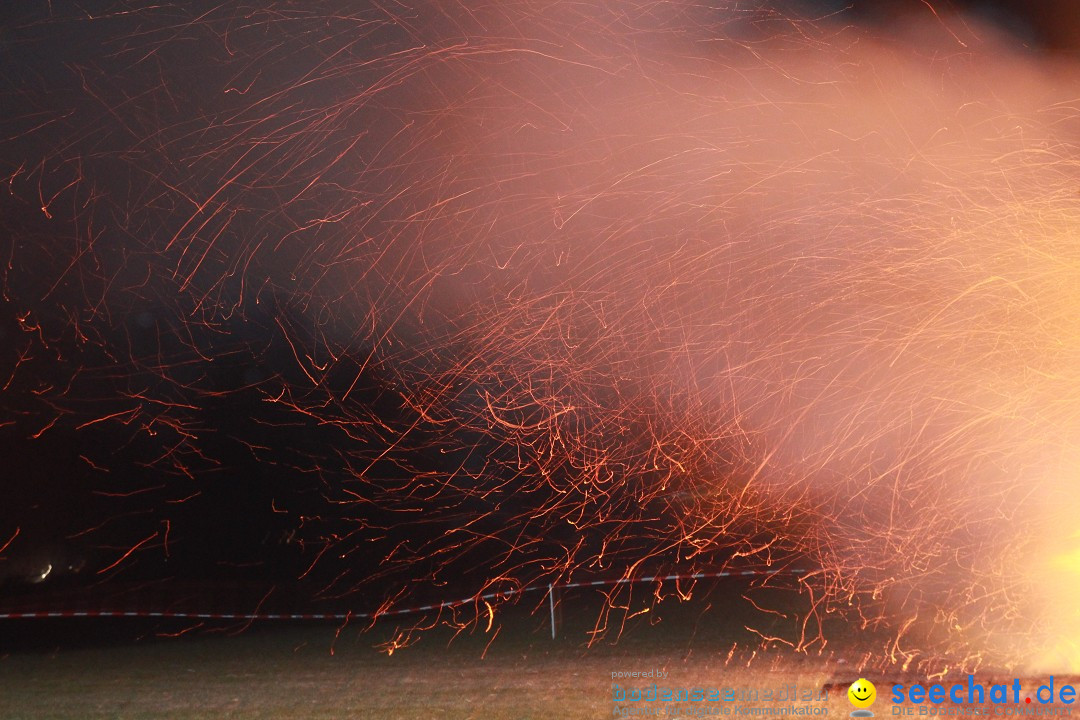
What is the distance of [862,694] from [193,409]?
771 centimetres

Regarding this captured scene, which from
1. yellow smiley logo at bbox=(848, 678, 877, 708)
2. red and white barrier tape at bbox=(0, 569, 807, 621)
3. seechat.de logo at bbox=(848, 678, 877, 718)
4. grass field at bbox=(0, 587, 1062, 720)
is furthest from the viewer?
red and white barrier tape at bbox=(0, 569, 807, 621)

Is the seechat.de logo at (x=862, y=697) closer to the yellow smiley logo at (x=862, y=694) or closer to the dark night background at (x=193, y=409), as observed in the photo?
the yellow smiley logo at (x=862, y=694)

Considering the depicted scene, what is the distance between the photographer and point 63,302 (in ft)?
29.4

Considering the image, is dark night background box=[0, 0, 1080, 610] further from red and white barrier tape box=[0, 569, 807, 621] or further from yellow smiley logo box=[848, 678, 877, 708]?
yellow smiley logo box=[848, 678, 877, 708]

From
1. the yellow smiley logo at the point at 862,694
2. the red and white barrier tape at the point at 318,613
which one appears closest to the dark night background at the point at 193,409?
the red and white barrier tape at the point at 318,613

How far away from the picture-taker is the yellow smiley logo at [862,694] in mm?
4230

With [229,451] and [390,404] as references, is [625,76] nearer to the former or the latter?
[390,404]

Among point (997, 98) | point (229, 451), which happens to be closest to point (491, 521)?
point (229, 451)

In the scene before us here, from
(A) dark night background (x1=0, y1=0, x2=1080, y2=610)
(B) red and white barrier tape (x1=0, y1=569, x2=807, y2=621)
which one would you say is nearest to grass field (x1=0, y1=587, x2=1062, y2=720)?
(B) red and white barrier tape (x1=0, y1=569, x2=807, y2=621)

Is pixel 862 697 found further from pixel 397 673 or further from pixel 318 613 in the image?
pixel 318 613

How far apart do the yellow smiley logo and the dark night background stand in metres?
4.30

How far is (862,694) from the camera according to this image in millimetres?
4301

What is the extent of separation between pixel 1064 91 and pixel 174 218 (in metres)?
6.25

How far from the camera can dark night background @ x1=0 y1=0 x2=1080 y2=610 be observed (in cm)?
749
